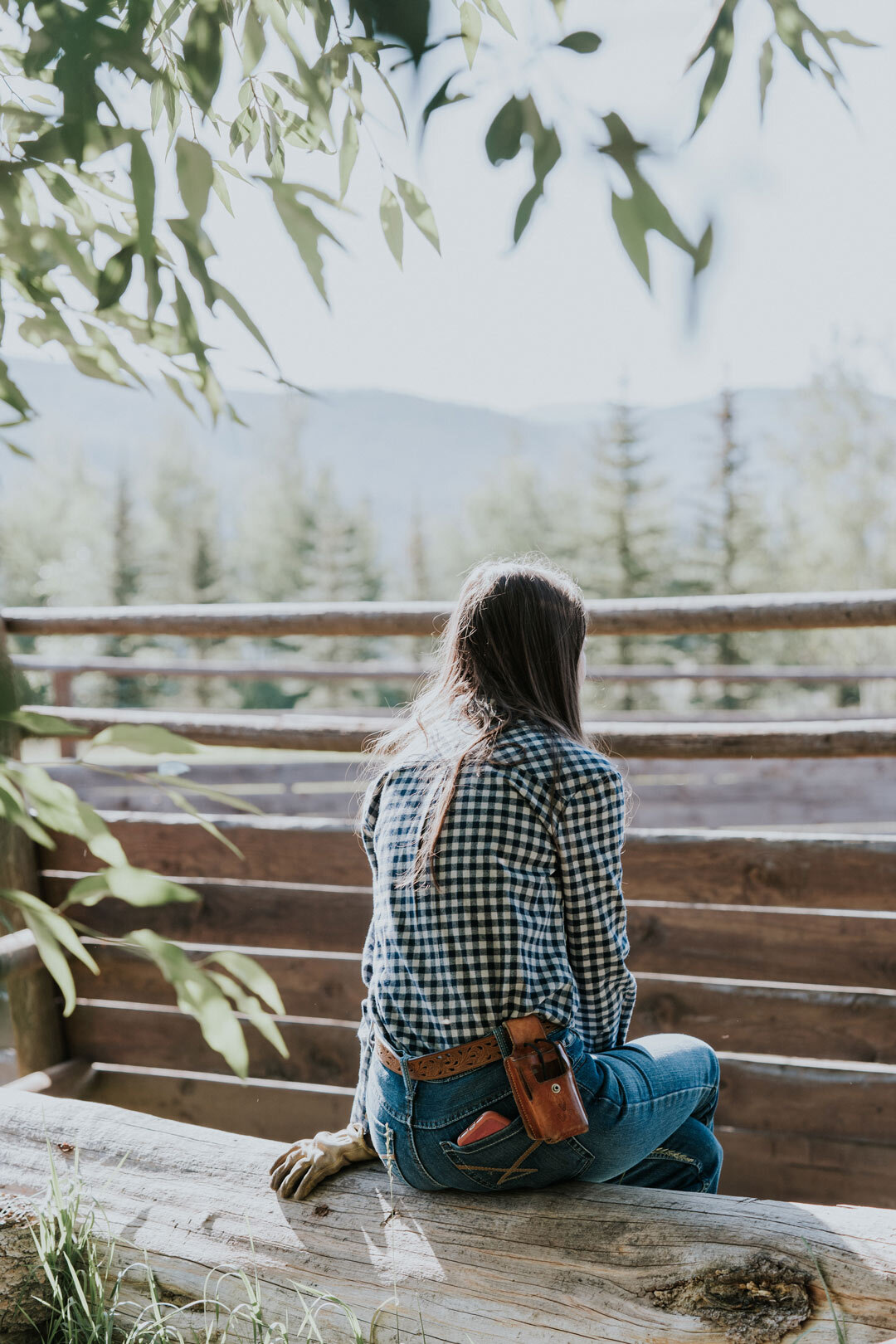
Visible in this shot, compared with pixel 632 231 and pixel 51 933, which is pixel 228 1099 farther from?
pixel 632 231

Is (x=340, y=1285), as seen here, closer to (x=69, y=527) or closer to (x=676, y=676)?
(x=676, y=676)

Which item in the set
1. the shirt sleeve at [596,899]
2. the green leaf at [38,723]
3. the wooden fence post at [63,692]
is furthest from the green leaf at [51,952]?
the wooden fence post at [63,692]

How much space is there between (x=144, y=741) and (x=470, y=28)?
0.60m

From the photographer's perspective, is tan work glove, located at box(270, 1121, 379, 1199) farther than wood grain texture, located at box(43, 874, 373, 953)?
No

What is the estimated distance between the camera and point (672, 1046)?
1.71m

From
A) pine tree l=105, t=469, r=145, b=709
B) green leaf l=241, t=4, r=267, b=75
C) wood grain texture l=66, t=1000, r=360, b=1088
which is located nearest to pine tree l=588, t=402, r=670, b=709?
pine tree l=105, t=469, r=145, b=709

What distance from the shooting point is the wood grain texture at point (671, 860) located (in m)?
2.46

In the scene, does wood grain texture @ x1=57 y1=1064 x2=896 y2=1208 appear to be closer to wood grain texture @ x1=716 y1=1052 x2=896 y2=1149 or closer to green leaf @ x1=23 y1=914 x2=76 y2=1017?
wood grain texture @ x1=716 y1=1052 x2=896 y2=1149

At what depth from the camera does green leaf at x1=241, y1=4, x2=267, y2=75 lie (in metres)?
0.83

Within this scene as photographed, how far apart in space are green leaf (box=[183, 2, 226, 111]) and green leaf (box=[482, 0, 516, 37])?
20cm

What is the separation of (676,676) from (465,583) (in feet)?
21.6

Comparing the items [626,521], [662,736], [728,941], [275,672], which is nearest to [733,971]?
[728,941]

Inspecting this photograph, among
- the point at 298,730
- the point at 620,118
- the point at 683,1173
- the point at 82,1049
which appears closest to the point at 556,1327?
the point at 683,1173

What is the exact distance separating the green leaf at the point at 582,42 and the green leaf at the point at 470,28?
0.10 metres
